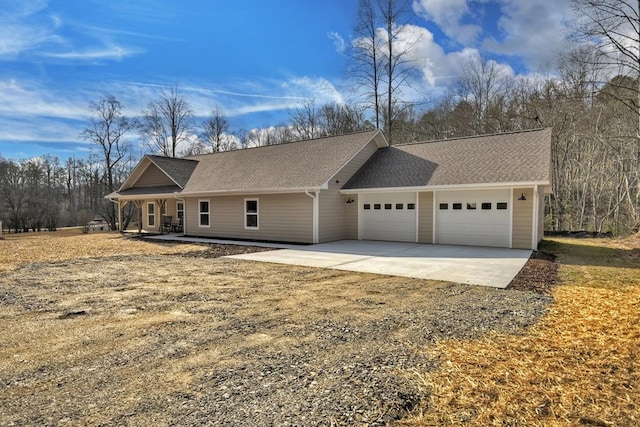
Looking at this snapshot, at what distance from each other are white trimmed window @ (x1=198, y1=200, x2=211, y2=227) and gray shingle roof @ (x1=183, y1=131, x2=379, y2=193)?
760 millimetres

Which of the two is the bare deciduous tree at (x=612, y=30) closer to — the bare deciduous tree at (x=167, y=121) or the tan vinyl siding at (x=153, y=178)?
the tan vinyl siding at (x=153, y=178)

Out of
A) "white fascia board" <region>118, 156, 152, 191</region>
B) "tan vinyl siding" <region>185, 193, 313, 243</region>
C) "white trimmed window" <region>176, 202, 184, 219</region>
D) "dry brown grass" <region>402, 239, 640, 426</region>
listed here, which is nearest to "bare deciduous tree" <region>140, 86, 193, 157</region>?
"white fascia board" <region>118, 156, 152, 191</region>

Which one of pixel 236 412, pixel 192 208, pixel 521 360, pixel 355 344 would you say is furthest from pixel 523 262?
pixel 192 208

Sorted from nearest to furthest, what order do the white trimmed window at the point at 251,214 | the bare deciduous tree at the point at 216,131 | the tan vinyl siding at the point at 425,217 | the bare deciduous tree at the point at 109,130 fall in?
the tan vinyl siding at the point at 425,217, the white trimmed window at the point at 251,214, the bare deciduous tree at the point at 109,130, the bare deciduous tree at the point at 216,131

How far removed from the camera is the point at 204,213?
17.2 m

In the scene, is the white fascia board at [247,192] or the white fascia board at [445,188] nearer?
the white fascia board at [445,188]

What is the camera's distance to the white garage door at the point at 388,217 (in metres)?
13.5

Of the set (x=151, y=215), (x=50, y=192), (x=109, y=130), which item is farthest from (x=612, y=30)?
(x=50, y=192)

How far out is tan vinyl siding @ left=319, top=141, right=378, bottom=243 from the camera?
13766 mm

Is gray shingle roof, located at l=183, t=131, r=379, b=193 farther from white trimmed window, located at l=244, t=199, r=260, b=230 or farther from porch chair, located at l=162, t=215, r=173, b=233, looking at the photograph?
porch chair, located at l=162, t=215, r=173, b=233

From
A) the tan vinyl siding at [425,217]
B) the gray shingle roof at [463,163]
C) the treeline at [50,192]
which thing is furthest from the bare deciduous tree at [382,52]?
the treeline at [50,192]

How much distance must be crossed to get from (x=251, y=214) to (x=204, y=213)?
3.18 m

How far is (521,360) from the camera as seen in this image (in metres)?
3.35

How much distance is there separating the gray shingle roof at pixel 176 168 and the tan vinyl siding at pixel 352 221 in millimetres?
8970
